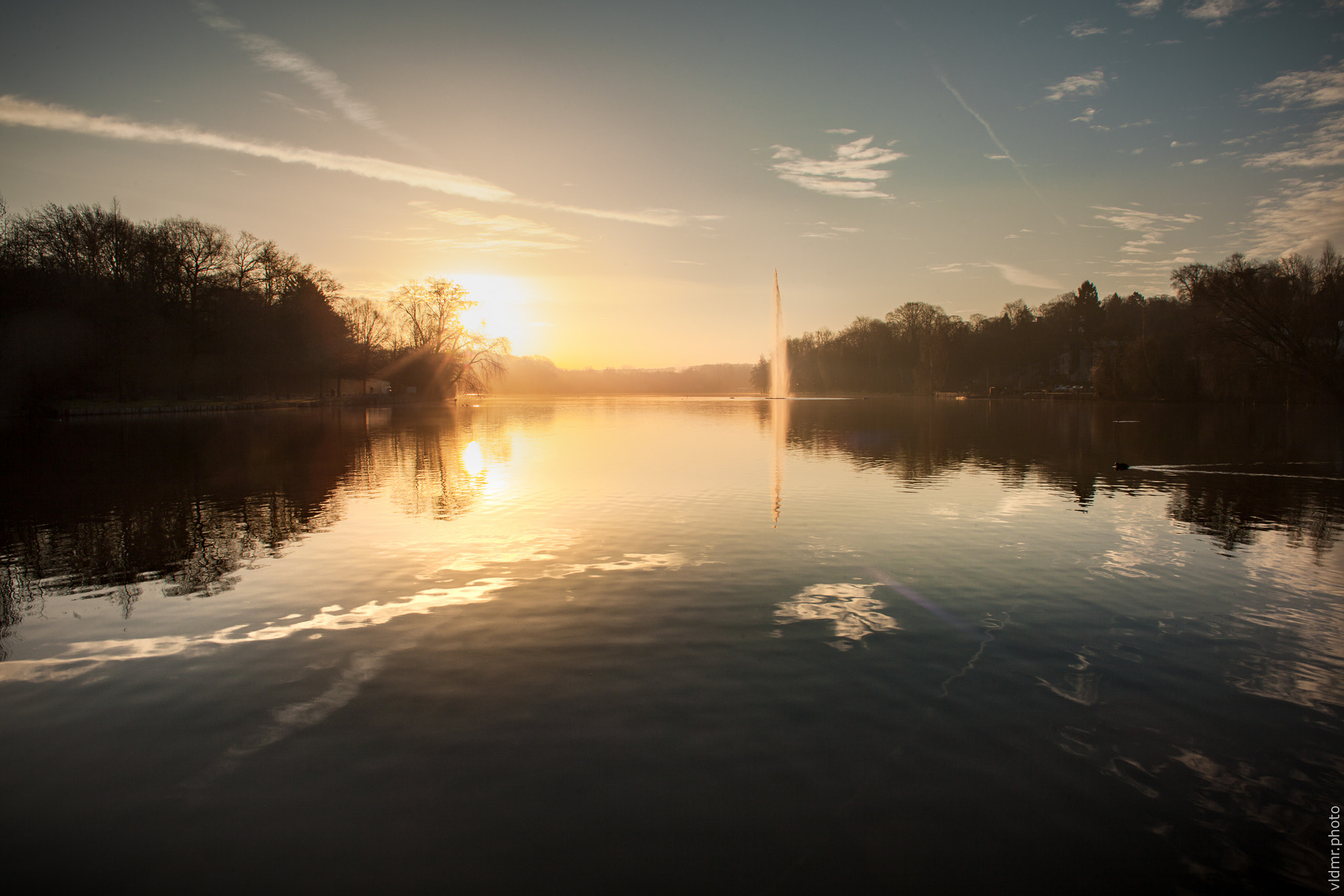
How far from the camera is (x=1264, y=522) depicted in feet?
55.8

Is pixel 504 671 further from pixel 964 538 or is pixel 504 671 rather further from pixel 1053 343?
pixel 1053 343

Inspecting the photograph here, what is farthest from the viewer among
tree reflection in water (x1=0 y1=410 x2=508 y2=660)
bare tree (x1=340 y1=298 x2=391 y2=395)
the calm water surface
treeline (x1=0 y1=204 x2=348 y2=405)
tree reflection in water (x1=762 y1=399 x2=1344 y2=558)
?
bare tree (x1=340 y1=298 x2=391 y2=395)

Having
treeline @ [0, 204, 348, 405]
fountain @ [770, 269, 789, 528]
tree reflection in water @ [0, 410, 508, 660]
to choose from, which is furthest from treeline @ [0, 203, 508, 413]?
fountain @ [770, 269, 789, 528]

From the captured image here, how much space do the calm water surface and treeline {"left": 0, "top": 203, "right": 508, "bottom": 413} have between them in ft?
155

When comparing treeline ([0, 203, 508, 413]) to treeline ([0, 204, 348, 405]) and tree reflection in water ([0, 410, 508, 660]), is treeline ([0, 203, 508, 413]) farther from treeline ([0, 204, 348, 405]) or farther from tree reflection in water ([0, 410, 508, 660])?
tree reflection in water ([0, 410, 508, 660])

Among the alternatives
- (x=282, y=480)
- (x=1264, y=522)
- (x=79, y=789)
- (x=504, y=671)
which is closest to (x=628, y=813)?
(x=504, y=671)

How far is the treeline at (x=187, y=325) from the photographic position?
176 ft

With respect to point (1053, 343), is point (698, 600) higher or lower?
lower

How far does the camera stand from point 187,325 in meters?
72.8

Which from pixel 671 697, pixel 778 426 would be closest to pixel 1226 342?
Result: pixel 778 426

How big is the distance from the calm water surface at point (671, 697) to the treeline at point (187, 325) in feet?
155

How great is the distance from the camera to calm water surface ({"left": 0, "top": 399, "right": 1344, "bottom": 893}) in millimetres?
5070

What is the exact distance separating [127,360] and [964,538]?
70.9 m

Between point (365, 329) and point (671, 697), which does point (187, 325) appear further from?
point (671, 697)
